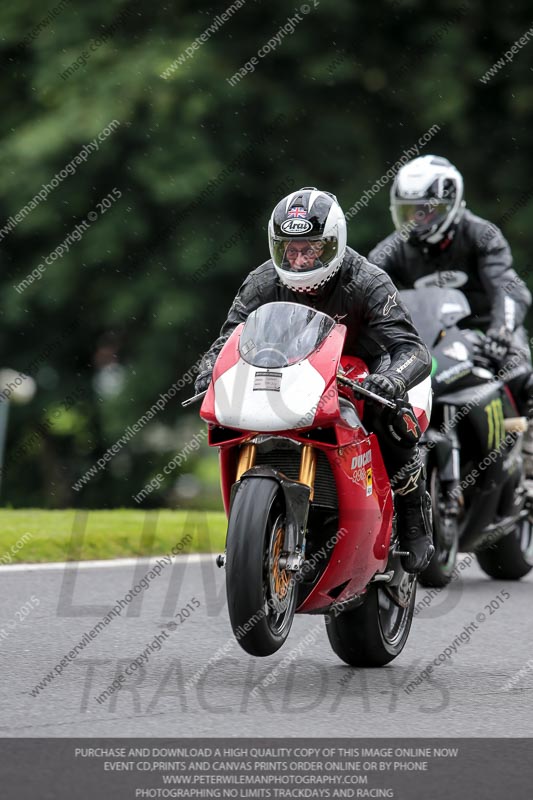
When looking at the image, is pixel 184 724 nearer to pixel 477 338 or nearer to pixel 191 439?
pixel 477 338

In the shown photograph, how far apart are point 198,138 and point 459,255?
25.4 feet

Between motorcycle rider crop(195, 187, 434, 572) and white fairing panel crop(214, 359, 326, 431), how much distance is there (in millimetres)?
336

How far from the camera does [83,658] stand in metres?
6.67

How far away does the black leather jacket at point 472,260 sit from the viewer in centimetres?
1014

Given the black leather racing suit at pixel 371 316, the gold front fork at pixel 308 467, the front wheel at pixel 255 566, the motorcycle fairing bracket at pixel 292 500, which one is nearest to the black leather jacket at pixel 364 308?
the black leather racing suit at pixel 371 316

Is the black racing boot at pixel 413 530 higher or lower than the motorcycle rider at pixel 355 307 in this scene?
lower

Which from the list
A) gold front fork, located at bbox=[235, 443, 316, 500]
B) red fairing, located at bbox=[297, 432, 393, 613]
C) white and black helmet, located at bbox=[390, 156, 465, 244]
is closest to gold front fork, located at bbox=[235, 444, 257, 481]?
gold front fork, located at bbox=[235, 443, 316, 500]

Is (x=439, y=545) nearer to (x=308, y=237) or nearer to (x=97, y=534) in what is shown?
(x=97, y=534)

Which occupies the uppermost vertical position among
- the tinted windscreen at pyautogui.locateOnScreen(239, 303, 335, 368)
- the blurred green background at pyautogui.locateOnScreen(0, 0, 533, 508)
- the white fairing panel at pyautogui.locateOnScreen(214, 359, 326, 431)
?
the tinted windscreen at pyautogui.locateOnScreen(239, 303, 335, 368)

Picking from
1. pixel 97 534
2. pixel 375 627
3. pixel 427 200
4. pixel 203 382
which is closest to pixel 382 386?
pixel 203 382

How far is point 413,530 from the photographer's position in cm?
693

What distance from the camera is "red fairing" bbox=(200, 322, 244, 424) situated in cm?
612

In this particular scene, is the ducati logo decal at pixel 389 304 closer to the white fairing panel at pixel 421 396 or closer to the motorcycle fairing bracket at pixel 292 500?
the white fairing panel at pixel 421 396
